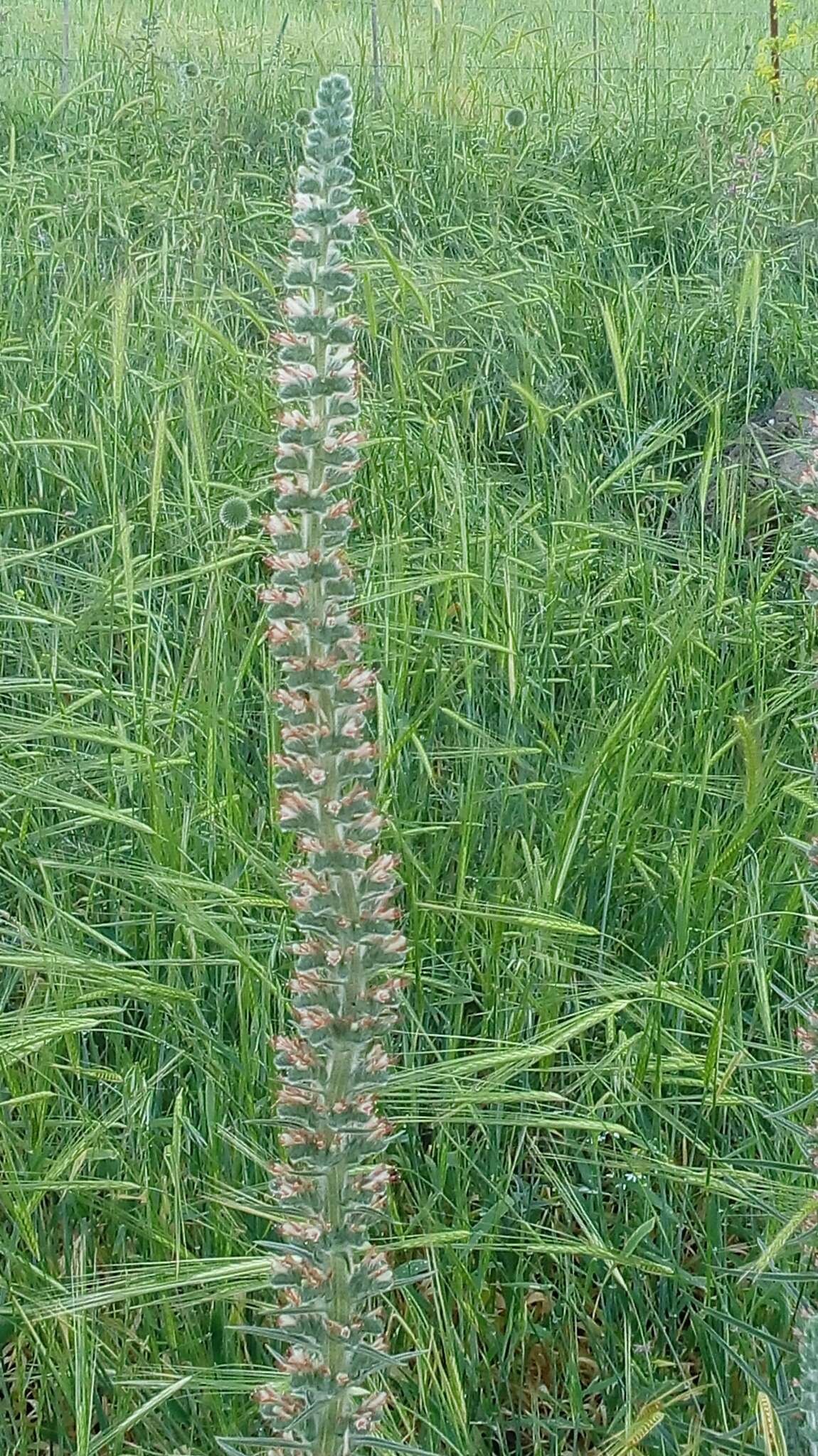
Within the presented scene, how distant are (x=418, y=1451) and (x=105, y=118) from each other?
5.54m

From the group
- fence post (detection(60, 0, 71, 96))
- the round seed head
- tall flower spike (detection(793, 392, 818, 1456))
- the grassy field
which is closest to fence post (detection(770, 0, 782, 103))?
the grassy field

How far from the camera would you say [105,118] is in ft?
18.3

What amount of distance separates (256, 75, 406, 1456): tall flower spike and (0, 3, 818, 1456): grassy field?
0.10 meters

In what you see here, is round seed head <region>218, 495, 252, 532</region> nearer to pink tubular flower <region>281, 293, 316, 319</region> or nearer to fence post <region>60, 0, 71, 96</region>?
pink tubular flower <region>281, 293, 316, 319</region>

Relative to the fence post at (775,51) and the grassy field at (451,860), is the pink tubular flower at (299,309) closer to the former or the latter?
the grassy field at (451,860)

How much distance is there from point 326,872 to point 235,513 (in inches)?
64.6

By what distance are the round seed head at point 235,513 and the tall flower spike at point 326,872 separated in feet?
4.88

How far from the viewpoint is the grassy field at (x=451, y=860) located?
147 cm

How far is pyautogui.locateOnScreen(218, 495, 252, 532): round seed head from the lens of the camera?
101 inches

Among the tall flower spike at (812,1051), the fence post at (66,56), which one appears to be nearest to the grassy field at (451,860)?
the tall flower spike at (812,1051)

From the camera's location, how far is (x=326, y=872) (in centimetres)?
107

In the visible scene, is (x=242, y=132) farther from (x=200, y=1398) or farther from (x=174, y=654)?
(x=200, y=1398)

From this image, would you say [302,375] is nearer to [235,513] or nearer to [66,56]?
[235,513]

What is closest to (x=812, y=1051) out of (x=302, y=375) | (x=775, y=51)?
(x=302, y=375)
